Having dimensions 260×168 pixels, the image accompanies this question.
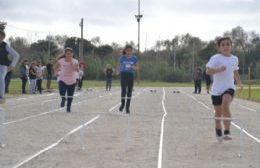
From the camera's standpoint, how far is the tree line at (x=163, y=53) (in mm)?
107812

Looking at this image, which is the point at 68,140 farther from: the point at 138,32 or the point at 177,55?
the point at 177,55

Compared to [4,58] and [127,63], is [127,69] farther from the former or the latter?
[4,58]

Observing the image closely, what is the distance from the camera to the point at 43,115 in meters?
16.8

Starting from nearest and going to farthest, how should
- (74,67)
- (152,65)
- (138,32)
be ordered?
(74,67), (138,32), (152,65)

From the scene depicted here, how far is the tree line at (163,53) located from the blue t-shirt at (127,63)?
82615mm

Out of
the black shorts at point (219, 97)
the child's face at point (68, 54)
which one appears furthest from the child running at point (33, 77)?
the black shorts at point (219, 97)

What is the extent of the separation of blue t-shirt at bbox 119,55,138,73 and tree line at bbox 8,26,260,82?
271 feet

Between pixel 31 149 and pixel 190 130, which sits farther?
pixel 190 130

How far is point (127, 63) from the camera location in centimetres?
1845

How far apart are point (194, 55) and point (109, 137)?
376ft

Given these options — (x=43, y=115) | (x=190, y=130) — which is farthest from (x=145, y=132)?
(x=43, y=115)

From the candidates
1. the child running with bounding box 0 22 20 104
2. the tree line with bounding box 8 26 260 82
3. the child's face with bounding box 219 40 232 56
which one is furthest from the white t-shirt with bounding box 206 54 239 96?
the tree line with bounding box 8 26 260 82

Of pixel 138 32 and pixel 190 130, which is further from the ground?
pixel 138 32

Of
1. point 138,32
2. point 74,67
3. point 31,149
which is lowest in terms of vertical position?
point 31,149
